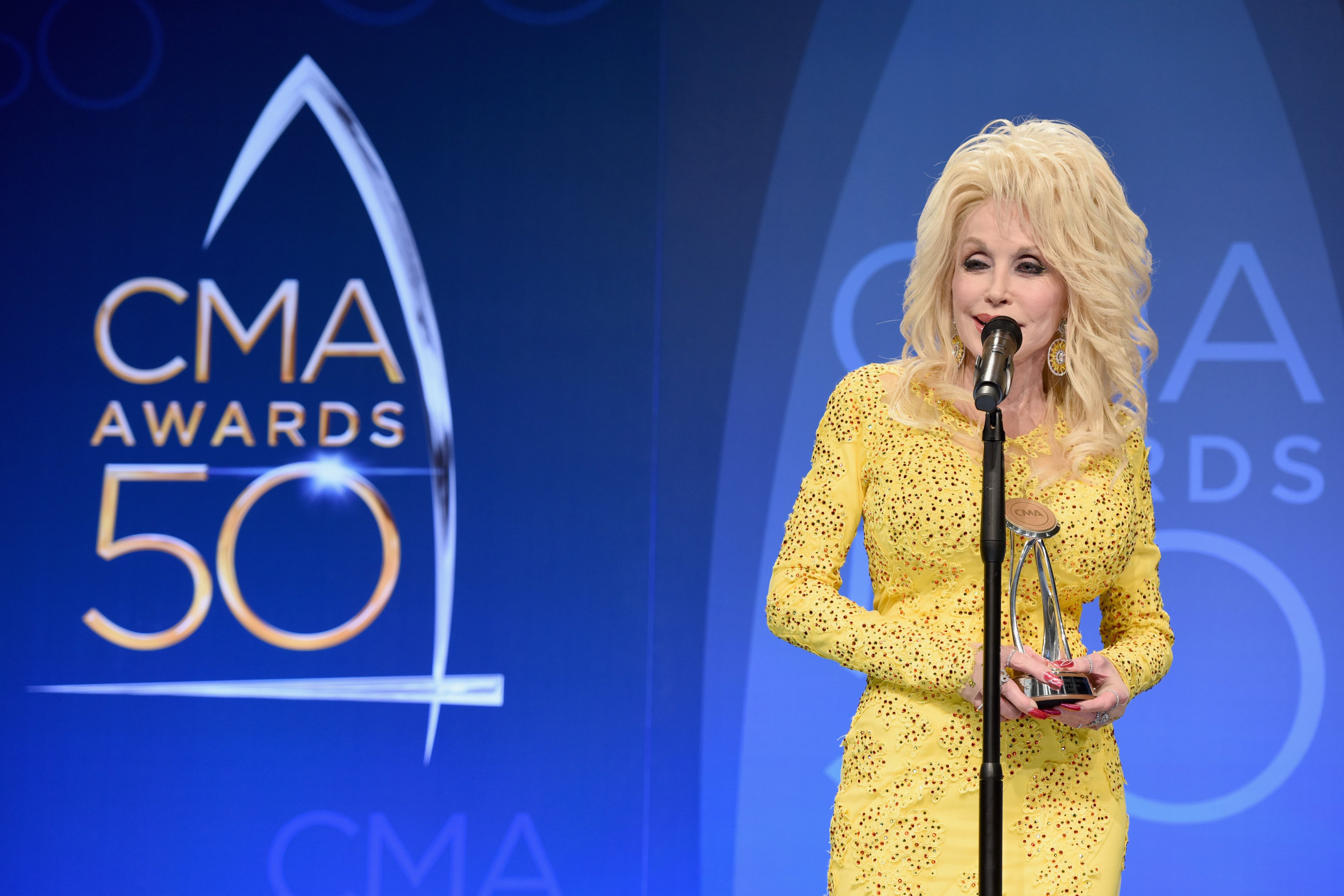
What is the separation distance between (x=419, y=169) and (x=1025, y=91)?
5.16 ft

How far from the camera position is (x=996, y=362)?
→ 140 centimetres

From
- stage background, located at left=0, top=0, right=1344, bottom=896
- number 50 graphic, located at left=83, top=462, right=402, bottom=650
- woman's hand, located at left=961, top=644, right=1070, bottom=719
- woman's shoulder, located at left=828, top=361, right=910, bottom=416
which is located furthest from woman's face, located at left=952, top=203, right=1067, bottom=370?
number 50 graphic, located at left=83, top=462, right=402, bottom=650

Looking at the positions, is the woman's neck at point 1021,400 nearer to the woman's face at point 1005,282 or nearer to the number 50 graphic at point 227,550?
the woman's face at point 1005,282

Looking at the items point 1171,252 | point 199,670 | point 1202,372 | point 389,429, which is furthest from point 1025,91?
point 199,670

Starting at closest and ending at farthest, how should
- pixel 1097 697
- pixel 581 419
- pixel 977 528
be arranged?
1. pixel 1097 697
2. pixel 977 528
3. pixel 581 419

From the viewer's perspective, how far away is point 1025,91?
3127 mm

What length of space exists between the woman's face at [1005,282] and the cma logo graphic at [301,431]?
181cm

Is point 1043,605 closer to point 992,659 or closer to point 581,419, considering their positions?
point 992,659

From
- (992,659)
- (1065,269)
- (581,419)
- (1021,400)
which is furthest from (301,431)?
(992,659)

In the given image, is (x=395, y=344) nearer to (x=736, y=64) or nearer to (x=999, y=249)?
(x=736, y=64)

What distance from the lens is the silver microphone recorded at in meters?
1.36

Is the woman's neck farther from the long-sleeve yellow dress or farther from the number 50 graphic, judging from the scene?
the number 50 graphic

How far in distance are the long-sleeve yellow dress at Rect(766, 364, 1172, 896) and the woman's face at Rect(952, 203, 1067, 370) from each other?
0.13 metres

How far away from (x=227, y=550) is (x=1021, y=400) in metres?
2.24
